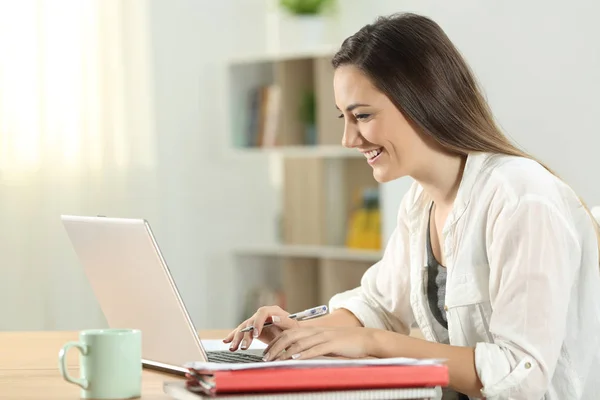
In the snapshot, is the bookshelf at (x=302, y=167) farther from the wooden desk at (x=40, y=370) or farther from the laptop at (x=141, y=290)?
the laptop at (x=141, y=290)

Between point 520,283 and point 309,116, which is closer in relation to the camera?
point 520,283

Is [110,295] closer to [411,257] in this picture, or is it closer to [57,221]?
[411,257]

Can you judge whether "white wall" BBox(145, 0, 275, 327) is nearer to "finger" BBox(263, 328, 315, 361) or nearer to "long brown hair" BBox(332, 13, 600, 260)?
"long brown hair" BBox(332, 13, 600, 260)

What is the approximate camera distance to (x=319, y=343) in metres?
1.26

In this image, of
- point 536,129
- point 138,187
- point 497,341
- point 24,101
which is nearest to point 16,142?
point 24,101

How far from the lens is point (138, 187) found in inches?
162

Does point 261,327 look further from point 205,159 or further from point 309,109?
point 205,159

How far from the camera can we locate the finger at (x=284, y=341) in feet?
4.09

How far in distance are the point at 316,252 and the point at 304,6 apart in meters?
1.09

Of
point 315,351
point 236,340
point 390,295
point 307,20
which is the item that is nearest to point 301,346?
point 315,351

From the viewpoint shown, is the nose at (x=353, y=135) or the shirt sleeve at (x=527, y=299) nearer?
the shirt sleeve at (x=527, y=299)

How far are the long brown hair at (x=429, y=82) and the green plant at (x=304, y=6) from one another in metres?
2.69

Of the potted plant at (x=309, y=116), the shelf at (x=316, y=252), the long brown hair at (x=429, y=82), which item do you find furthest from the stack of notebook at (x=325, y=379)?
the potted plant at (x=309, y=116)

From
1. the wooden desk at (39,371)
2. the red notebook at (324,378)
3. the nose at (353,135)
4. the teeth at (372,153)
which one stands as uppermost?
the nose at (353,135)
